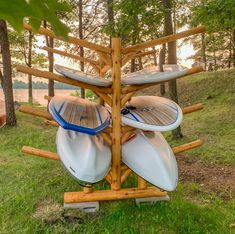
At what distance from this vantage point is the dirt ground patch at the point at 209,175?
15.8 ft

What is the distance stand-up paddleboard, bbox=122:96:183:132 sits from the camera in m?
4.07

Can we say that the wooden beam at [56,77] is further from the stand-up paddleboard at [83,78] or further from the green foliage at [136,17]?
the green foliage at [136,17]

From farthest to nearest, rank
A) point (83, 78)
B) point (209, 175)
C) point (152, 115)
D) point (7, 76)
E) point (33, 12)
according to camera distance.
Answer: point (7, 76)
point (209, 175)
point (152, 115)
point (83, 78)
point (33, 12)

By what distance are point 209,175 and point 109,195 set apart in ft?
6.21

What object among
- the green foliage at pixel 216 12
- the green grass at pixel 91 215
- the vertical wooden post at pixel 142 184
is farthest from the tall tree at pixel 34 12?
the green foliage at pixel 216 12

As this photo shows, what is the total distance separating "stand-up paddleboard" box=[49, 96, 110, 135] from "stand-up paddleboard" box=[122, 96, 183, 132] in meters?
0.31

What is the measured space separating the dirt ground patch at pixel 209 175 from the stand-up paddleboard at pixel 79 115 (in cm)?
172

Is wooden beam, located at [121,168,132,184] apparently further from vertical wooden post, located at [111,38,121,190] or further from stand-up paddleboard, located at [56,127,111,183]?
stand-up paddleboard, located at [56,127,111,183]

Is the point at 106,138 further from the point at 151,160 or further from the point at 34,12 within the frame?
the point at 34,12

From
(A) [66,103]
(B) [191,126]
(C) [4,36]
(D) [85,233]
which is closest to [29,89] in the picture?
(C) [4,36]

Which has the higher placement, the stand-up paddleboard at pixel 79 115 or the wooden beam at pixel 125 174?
the stand-up paddleboard at pixel 79 115

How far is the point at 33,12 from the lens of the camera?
2.61ft

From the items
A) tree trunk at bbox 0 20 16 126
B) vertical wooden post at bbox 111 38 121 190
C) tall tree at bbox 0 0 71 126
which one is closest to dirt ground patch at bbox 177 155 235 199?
vertical wooden post at bbox 111 38 121 190

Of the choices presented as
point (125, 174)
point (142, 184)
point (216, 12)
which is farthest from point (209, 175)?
point (216, 12)
